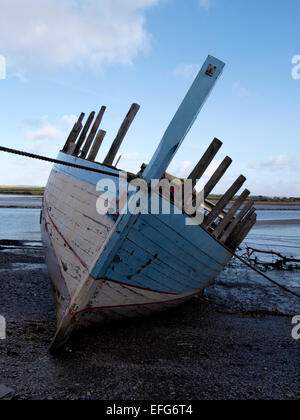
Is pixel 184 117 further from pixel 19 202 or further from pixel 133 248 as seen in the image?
pixel 19 202

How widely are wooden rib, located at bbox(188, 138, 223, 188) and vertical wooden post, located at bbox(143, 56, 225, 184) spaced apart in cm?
75

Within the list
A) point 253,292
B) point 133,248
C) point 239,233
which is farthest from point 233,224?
point 253,292

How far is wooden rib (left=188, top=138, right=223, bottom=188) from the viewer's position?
544 cm

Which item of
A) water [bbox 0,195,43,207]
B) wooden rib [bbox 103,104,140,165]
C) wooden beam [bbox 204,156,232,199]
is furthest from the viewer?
water [bbox 0,195,43,207]

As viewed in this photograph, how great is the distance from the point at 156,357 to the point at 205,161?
339 centimetres

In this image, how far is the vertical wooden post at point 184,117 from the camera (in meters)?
4.75

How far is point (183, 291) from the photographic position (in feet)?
21.3

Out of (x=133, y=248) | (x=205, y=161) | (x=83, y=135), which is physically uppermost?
(x=83, y=135)

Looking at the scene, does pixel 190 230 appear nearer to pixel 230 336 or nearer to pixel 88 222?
pixel 88 222

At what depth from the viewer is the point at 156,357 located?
4.79 meters

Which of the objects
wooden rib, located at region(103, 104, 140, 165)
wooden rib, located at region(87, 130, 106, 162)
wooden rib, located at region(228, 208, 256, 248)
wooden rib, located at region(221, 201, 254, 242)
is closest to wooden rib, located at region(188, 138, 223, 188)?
wooden rib, located at region(221, 201, 254, 242)

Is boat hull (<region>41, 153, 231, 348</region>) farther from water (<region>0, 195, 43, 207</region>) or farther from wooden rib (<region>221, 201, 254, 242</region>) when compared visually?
water (<region>0, 195, 43, 207</region>)
